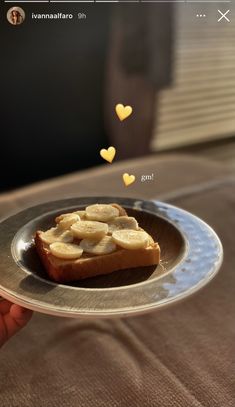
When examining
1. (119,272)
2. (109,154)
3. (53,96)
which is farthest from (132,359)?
(53,96)

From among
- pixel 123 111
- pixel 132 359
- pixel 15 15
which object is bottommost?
pixel 132 359

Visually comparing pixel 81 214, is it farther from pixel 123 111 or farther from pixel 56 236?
pixel 123 111

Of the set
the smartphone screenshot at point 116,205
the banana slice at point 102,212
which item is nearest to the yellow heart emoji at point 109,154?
the smartphone screenshot at point 116,205

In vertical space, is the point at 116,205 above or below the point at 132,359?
above

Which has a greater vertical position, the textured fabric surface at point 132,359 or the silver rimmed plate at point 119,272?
the silver rimmed plate at point 119,272

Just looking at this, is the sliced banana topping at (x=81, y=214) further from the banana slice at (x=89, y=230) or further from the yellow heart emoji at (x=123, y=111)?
the yellow heart emoji at (x=123, y=111)

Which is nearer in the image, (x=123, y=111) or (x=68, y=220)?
(x=68, y=220)
